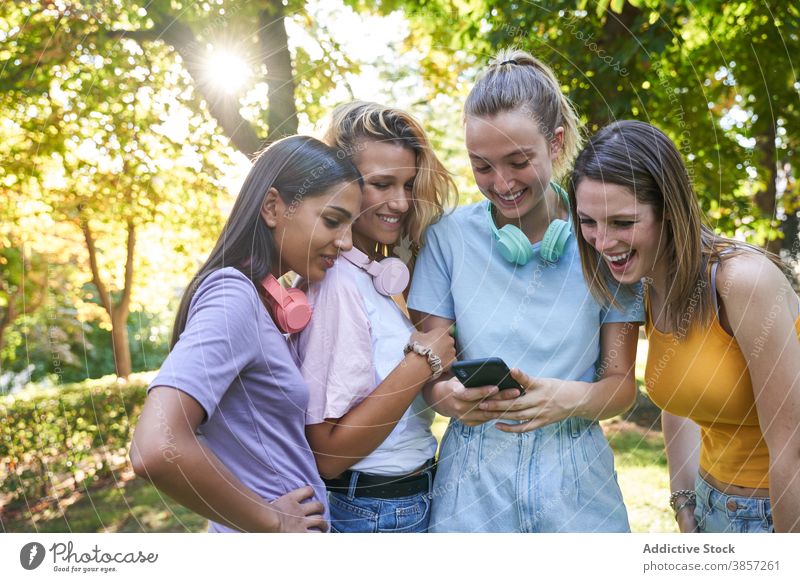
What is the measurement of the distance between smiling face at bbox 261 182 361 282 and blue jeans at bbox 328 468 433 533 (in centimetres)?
44

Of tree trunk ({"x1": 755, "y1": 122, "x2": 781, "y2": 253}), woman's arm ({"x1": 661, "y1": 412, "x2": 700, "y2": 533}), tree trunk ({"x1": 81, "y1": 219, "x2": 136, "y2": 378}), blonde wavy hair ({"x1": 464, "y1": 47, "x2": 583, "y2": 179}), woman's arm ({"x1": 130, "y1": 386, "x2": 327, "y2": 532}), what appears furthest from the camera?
tree trunk ({"x1": 755, "y1": 122, "x2": 781, "y2": 253})

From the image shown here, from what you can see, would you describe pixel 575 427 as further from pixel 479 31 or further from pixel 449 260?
pixel 479 31

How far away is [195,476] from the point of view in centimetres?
113

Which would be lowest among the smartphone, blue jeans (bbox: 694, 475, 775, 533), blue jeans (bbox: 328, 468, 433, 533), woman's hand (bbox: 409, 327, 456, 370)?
blue jeans (bbox: 694, 475, 775, 533)

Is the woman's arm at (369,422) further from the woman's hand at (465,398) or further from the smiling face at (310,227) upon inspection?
the smiling face at (310,227)

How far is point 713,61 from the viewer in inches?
91.4

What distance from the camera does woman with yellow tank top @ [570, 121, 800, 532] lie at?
127 centimetres

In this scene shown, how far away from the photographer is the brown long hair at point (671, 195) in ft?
4.31

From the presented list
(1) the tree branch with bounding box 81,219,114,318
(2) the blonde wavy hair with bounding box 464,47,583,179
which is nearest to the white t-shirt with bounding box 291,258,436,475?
(2) the blonde wavy hair with bounding box 464,47,583,179

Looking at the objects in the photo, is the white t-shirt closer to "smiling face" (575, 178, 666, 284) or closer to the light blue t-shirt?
the light blue t-shirt

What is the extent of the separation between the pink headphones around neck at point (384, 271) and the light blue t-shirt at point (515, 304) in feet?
0.15

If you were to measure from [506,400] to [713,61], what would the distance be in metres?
1.62

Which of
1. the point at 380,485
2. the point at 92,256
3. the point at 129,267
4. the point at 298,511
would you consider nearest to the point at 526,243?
the point at 380,485

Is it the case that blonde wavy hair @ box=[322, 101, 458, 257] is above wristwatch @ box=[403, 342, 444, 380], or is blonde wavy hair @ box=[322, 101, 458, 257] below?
above
